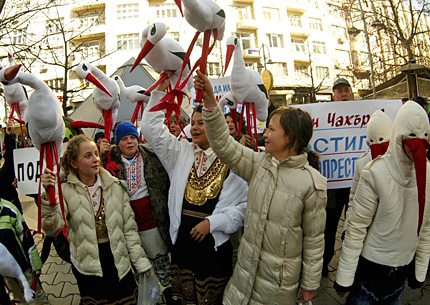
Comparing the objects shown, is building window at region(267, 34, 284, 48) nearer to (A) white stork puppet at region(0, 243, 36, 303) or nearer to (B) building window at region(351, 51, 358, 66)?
(B) building window at region(351, 51, 358, 66)

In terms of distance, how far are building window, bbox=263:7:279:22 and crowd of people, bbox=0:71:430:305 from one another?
1314 inches

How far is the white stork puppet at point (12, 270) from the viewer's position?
189 cm

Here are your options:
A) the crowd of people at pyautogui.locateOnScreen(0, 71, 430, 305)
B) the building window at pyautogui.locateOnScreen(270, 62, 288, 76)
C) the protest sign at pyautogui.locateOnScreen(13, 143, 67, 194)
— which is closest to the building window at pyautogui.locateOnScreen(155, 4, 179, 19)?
the building window at pyautogui.locateOnScreen(270, 62, 288, 76)

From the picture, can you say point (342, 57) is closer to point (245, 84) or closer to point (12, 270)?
point (245, 84)

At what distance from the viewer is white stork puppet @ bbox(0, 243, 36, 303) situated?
1.89 metres

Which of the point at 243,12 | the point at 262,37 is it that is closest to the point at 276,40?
the point at 262,37

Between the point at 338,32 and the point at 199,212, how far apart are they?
131 feet

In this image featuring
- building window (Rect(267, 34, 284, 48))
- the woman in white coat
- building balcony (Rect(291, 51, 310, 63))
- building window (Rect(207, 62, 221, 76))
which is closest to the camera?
the woman in white coat

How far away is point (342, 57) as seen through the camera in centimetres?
3616

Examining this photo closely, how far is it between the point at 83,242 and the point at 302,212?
4.75 ft

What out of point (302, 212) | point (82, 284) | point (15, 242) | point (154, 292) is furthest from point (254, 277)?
point (15, 242)

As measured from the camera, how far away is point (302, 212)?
1.80 m

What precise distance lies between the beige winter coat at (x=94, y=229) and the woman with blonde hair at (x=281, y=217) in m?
0.79

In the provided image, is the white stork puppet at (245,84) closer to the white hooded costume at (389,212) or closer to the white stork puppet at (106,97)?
the white hooded costume at (389,212)
